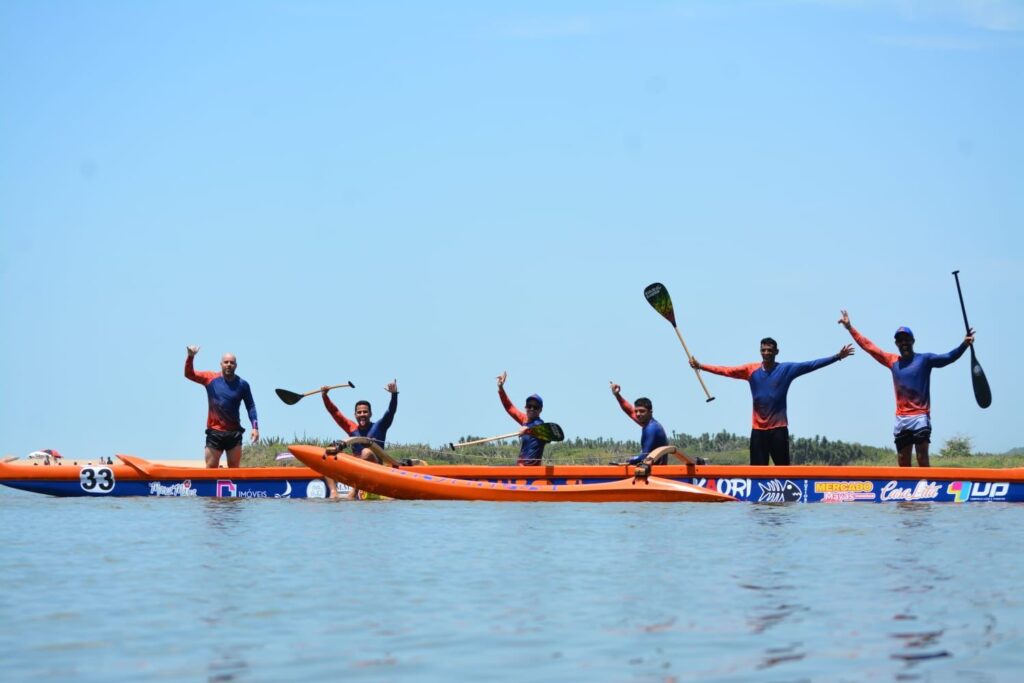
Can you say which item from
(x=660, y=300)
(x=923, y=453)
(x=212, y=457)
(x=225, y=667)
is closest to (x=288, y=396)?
(x=212, y=457)

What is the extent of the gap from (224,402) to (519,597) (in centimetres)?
982

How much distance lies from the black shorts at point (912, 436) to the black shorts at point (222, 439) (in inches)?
350

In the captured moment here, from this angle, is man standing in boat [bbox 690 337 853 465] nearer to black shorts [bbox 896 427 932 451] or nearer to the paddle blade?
black shorts [bbox 896 427 932 451]

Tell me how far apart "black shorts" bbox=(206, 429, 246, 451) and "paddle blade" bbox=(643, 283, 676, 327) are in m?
6.25

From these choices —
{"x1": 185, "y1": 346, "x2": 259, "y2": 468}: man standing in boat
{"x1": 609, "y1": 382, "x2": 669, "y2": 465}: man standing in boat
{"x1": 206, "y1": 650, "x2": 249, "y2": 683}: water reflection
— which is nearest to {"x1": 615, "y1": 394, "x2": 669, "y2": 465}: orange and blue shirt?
{"x1": 609, "y1": 382, "x2": 669, "y2": 465}: man standing in boat

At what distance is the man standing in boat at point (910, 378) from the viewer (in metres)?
17.5

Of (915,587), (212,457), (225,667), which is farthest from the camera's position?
(212,457)

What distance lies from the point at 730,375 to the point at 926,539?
5243mm

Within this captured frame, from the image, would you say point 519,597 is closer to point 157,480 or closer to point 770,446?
point 770,446

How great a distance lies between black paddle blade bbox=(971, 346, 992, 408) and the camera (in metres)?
18.8

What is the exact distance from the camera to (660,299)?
67.5 ft

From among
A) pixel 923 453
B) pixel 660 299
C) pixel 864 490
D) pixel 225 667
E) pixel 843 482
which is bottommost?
pixel 225 667

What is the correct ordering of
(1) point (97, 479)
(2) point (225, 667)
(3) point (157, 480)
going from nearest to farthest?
(2) point (225, 667), (3) point (157, 480), (1) point (97, 479)

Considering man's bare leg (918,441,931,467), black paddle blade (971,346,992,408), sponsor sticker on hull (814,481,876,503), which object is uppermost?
black paddle blade (971,346,992,408)
